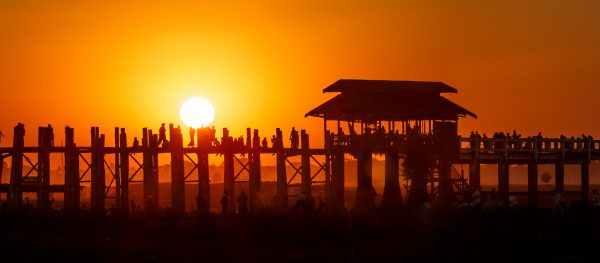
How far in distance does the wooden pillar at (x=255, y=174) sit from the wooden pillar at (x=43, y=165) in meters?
9.49

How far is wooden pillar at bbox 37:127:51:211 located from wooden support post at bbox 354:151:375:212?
1453 centimetres

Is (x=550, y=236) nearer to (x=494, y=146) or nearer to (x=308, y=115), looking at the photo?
(x=494, y=146)

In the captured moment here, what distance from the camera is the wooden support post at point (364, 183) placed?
54.2 m

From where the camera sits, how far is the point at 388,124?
5778 centimetres

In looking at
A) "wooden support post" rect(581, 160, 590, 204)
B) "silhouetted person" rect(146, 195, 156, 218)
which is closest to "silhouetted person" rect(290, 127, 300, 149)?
"silhouetted person" rect(146, 195, 156, 218)

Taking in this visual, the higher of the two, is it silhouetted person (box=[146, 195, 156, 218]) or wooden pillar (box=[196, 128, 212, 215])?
wooden pillar (box=[196, 128, 212, 215])

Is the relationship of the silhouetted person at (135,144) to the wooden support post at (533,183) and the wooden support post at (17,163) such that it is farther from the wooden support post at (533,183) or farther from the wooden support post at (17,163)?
the wooden support post at (533,183)

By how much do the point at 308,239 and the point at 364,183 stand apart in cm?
1408

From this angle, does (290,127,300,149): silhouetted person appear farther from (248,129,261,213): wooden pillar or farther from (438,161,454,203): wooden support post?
(438,161,454,203): wooden support post

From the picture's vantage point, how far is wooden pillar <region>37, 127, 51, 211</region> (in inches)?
2112

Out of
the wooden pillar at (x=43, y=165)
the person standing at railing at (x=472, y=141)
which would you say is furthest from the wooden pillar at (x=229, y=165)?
the person standing at railing at (x=472, y=141)

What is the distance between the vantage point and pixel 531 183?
57.8 metres

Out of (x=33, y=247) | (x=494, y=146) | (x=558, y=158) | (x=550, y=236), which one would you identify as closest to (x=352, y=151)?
(x=494, y=146)

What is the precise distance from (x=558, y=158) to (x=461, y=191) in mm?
5226
